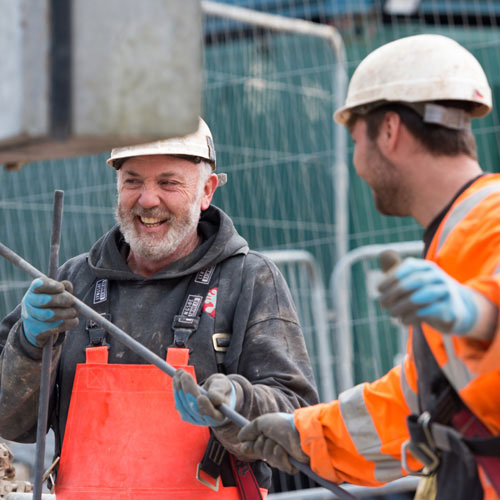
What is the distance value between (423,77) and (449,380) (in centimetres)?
87

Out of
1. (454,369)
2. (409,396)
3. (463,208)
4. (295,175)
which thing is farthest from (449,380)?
(295,175)

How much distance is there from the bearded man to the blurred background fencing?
9.35 ft

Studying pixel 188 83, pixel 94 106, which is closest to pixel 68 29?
pixel 94 106

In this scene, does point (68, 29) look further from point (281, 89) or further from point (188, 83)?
point (281, 89)

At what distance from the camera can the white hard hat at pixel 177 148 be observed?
3.77 meters

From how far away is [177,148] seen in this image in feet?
12.5

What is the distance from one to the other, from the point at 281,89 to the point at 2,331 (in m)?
3.97

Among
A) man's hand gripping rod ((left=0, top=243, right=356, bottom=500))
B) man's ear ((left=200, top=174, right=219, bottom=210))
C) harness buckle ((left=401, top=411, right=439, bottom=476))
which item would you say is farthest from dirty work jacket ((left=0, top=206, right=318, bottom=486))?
harness buckle ((left=401, top=411, right=439, bottom=476))

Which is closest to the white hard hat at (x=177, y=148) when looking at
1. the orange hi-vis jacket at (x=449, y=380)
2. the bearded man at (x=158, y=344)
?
the bearded man at (x=158, y=344)

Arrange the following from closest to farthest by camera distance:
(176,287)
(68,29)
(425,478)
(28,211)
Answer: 1. (68,29)
2. (425,478)
3. (176,287)
4. (28,211)

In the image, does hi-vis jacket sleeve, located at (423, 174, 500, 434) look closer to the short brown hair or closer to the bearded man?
the short brown hair

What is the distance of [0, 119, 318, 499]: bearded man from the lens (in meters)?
3.43

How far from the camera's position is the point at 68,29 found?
183 centimetres

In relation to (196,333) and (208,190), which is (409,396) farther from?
(208,190)
